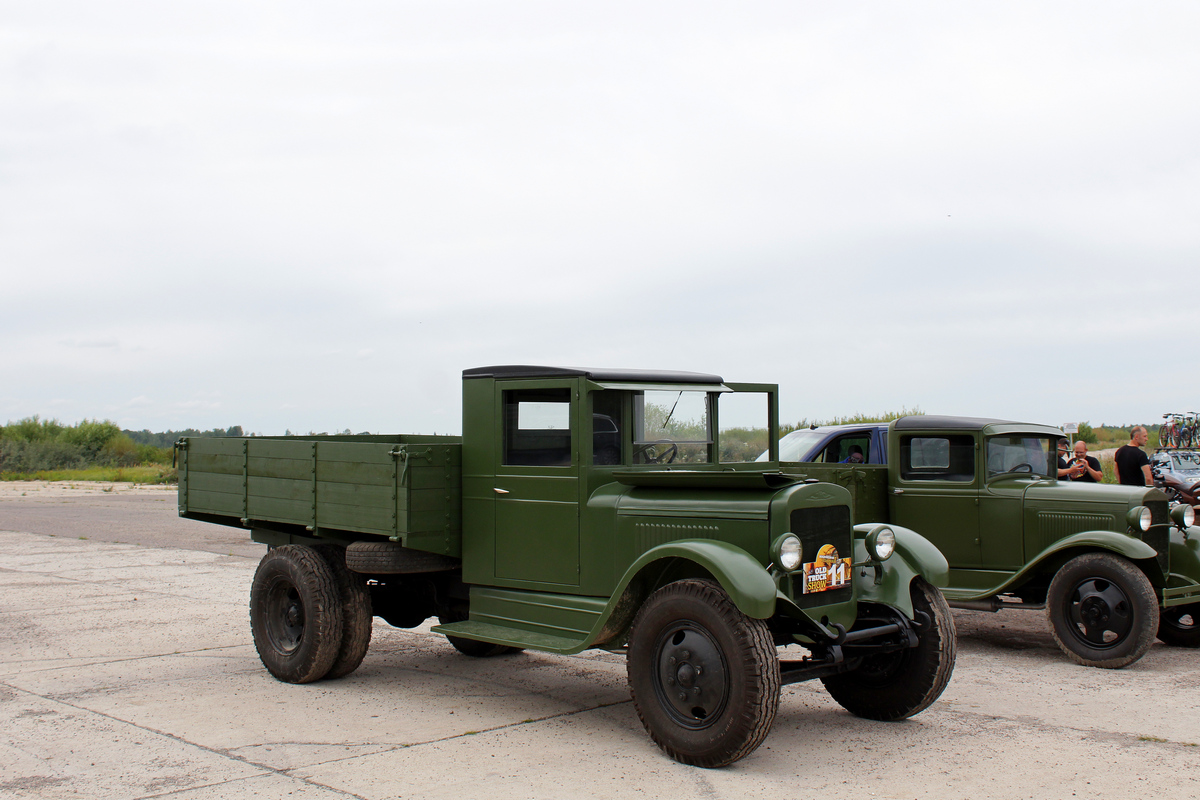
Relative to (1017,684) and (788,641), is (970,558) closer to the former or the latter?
(1017,684)

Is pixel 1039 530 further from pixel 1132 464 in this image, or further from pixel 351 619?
pixel 351 619

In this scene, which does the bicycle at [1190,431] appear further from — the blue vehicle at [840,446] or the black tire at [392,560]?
the black tire at [392,560]

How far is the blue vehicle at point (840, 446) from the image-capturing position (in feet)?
36.0

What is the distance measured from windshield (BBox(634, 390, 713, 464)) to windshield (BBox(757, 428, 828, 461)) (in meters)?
5.02

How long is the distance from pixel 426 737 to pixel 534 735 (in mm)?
585

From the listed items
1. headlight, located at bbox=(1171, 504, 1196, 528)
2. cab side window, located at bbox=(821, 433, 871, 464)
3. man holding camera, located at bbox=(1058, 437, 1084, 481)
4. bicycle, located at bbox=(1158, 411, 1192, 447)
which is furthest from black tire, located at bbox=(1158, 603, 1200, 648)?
bicycle, located at bbox=(1158, 411, 1192, 447)

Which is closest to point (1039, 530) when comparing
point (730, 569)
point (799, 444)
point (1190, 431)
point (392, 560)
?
point (799, 444)

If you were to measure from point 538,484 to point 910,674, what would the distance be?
7.90 feet

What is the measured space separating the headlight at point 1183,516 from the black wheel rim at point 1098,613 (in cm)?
126

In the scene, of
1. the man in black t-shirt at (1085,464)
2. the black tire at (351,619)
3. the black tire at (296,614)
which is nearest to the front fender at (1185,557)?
the man in black t-shirt at (1085,464)

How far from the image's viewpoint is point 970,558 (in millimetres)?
8586

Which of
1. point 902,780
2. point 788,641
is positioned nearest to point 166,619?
point 788,641

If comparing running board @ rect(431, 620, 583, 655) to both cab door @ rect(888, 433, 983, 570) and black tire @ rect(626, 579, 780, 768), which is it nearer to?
black tire @ rect(626, 579, 780, 768)

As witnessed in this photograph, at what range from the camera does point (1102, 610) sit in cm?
750
